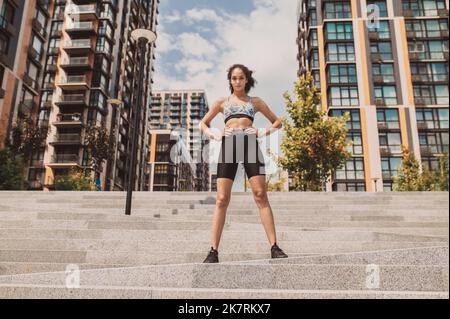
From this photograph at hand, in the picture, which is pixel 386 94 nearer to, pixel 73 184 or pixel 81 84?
pixel 73 184

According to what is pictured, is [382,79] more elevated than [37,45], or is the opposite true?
[382,79]

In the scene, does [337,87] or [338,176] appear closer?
[338,176]

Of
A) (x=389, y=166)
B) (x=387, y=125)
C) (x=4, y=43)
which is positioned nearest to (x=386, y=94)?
(x=387, y=125)

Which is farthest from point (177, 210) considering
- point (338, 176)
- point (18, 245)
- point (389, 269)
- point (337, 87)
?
point (337, 87)

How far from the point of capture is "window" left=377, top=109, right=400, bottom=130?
3859 centimetres

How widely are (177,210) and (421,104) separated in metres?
37.4

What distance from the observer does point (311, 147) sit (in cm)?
2205

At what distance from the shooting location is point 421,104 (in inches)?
1507

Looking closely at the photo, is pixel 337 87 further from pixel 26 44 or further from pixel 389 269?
pixel 389 269

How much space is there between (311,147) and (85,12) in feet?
113

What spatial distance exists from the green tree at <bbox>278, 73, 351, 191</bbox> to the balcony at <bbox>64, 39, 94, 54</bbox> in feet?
96.7

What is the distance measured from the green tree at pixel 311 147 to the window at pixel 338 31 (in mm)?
22156

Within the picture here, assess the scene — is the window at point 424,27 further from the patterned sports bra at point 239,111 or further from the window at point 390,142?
the patterned sports bra at point 239,111

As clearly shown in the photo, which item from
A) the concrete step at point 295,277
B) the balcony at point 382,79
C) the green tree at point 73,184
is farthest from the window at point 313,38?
the concrete step at point 295,277
